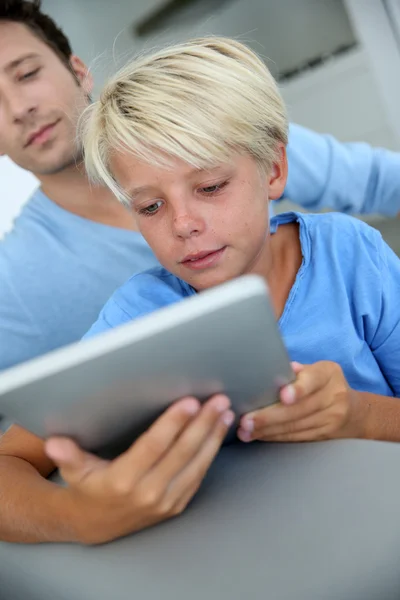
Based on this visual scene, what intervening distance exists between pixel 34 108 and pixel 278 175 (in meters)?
0.60

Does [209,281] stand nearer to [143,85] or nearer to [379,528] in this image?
[143,85]

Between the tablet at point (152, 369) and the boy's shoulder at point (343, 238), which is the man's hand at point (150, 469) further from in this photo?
the boy's shoulder at point (343, 238)

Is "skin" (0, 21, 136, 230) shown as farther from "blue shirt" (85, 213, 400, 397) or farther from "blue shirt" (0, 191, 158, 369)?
"blue shirt" (85, 213, 400, 397)

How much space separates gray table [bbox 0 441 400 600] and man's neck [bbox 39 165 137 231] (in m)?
0.77


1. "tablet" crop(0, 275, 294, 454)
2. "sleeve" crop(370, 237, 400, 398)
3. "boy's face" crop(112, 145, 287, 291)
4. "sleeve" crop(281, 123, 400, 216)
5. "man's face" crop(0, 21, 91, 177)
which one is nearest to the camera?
"tablet" crop(0, 275, 294, 454)

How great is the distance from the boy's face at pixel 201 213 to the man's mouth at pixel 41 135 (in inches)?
20.6

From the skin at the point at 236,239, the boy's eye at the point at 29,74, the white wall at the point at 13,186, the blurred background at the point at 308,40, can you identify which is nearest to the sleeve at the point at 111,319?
the skin at the point at 236,239

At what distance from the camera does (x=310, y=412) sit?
0.64m

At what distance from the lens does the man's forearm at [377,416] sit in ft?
2.27

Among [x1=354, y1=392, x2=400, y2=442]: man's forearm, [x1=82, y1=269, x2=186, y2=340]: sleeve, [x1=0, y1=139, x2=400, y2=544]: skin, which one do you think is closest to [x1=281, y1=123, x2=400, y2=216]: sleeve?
[x1=0, y1=139, x2=400, y2=544]: skin

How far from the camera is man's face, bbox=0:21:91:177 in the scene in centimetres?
125

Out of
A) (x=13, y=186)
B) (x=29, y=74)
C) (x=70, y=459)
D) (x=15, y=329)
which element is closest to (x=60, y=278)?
(x=15, y=329)

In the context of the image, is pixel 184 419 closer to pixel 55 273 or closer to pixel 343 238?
pixel 343 238

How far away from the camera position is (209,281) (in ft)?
2.62
